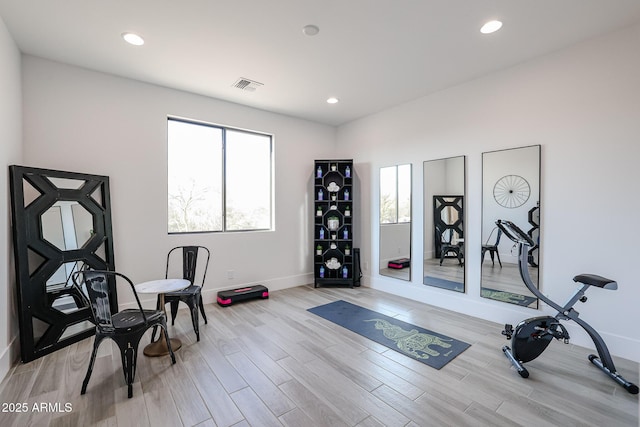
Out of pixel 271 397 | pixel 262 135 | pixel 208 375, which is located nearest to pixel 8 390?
pixel 208 375

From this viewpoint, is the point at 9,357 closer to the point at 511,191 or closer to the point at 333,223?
the point at 333,223

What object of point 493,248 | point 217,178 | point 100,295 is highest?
point 217,178

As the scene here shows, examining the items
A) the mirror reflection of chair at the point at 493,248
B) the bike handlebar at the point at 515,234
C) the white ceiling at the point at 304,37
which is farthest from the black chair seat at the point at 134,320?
the mirror reflection of chair at the point at 493,248

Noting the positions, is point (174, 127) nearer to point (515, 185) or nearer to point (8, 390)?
point (8, 390)

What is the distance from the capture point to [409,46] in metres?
2.82

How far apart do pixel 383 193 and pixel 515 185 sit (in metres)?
1.90

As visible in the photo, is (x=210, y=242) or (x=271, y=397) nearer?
(x=271, y=397)

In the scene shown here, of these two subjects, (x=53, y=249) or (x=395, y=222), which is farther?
(x=395, y=222)

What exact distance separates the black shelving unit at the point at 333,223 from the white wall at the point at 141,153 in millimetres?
403

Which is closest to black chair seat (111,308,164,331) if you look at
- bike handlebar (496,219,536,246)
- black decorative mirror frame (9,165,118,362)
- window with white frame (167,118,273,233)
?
black decorative mirror frame (9,165,118,362)

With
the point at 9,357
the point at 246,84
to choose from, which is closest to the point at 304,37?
the point at 246,84

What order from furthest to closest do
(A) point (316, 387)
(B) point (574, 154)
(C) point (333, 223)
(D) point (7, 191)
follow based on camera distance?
(C) point (333, 223)
(B) point (574, 154)
(D) point (7, 191)
(A) point (316, 387)

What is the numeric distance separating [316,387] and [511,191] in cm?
290

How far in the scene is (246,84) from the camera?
12.0 feet
